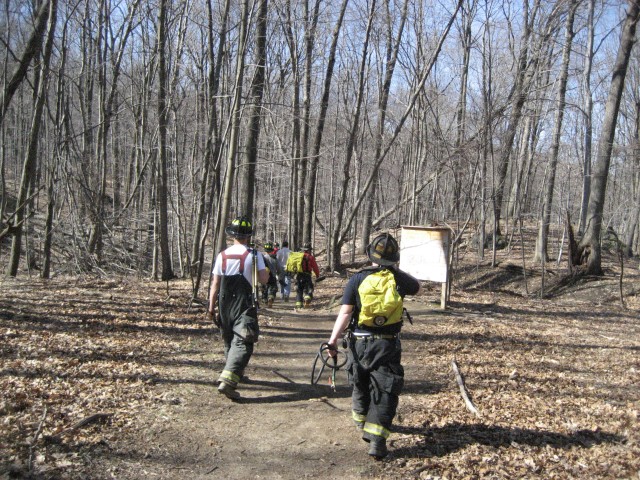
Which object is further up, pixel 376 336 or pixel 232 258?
pixel 232 258

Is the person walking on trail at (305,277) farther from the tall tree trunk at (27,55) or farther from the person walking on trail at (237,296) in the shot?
the tall tree trunk at (27,55)

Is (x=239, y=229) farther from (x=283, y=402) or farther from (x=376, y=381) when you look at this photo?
(x=376, y=381)

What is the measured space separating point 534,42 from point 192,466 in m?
14.5

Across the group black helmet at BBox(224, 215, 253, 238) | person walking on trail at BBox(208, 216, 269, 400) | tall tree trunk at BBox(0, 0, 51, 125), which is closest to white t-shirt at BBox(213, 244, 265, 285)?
person walking on trail at BBox(208, 216, 269, 400)

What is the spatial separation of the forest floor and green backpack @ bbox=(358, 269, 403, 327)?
48.9 inches

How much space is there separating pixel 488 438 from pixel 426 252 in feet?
20.5

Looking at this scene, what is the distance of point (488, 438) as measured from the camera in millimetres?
4902

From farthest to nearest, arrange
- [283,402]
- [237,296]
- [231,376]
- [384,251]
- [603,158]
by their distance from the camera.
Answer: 1. [603,158]
2. [237,296]
3. [283,402]
4. [231,376]
5. [384,251]

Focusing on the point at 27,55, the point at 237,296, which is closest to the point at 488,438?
the point at 237,296

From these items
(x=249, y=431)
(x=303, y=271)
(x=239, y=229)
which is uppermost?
(x=239, y=229)

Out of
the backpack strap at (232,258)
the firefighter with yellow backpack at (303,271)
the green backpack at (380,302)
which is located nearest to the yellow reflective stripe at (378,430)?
the green backpack at (380,302)

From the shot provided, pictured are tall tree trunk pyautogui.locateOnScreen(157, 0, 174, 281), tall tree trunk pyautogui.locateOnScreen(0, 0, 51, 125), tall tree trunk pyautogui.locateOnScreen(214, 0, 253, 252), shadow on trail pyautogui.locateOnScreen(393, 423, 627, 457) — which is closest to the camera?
shadow on trail pyautogui.locateOnScreen(393, 423, 627, 457)

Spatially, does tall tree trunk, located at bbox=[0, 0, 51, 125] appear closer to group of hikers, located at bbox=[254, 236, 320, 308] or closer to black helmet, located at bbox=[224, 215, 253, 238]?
black helmet, located at bbox=[224, 215, 253, 238]

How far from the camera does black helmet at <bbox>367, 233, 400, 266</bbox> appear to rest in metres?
4.46
